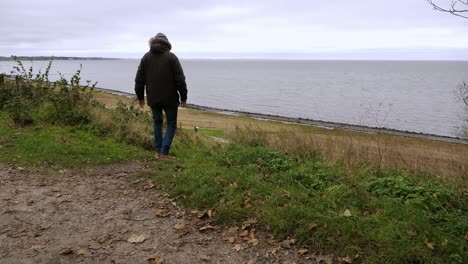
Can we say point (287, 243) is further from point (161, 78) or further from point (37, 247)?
point (161, 78)

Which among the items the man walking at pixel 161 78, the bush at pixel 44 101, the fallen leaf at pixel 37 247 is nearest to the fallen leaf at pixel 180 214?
the fallen leaf at pixel 37 247

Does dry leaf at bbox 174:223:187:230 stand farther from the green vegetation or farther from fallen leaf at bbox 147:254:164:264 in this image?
fallen leaf at bbox 147:254:164:264

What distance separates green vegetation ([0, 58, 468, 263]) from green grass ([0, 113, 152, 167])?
18mm

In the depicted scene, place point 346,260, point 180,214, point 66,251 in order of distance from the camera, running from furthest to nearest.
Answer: point 180,214 < point 66,251 < point 346,260

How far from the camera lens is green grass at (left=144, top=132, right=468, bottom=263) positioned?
151 inches

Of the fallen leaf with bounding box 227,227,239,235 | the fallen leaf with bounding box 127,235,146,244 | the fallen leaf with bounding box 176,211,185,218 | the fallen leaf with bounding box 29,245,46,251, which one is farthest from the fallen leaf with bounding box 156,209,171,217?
the fallen leaf with bounding box 29,245,46,251

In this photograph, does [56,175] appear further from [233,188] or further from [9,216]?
[233,188]

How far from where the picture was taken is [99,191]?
5645 millimetres

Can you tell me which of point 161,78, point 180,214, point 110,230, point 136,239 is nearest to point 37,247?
point 110,230

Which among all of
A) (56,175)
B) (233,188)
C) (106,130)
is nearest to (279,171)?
(233,188)

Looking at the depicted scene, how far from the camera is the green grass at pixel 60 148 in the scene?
6.97 meters

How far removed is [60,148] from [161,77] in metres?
2.55

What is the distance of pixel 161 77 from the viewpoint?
6.67m

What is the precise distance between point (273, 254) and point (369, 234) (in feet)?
3.29
